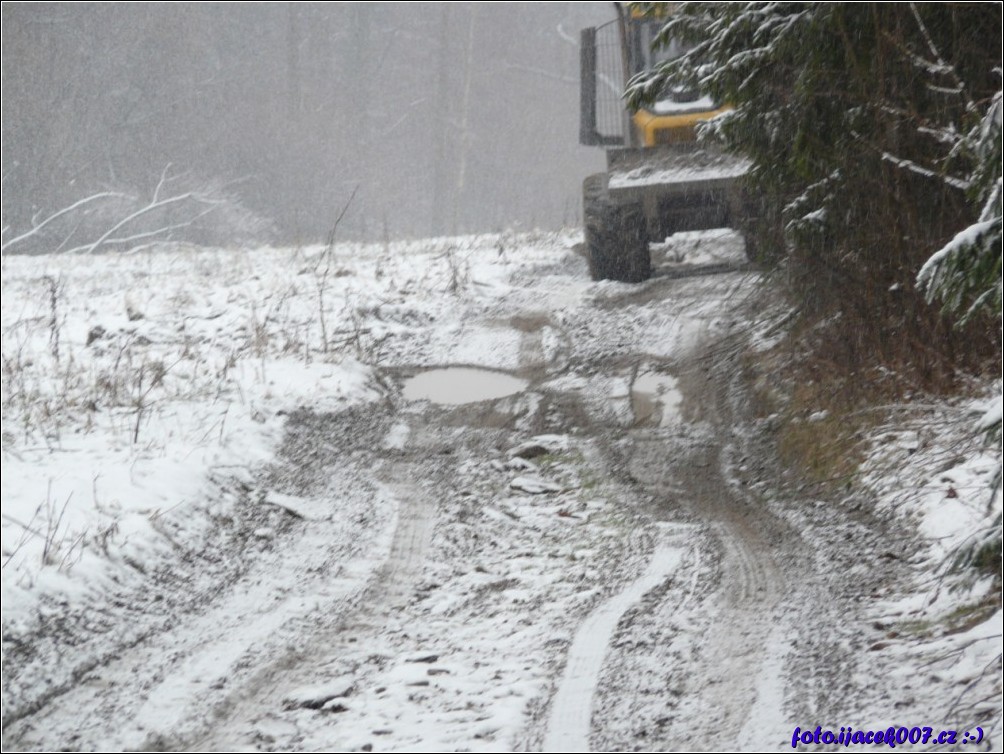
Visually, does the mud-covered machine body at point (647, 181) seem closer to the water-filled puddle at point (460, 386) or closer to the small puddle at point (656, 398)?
the small puddle at point (656, 398)

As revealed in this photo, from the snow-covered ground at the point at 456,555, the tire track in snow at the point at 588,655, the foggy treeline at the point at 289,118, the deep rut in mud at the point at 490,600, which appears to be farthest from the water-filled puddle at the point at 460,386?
the foggy treeline at the point at 289,118

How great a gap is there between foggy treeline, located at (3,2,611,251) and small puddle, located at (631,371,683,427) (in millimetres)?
19861

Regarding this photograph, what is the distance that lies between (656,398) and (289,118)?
3556 cm

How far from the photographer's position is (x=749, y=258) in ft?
42.8

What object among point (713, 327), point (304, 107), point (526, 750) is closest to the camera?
point (526, 750)

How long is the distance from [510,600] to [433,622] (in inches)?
16.6

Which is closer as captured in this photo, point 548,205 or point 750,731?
point 750,731

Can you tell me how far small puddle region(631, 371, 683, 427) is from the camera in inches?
317

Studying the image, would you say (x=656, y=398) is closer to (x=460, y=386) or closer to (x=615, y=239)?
(x=460, y=386)

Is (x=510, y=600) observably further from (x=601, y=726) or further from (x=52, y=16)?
(x=52, y=16)

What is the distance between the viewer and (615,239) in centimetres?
1240

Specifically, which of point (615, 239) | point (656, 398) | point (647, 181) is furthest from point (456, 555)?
point (647, 181)

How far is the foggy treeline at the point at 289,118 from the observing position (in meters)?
32.7

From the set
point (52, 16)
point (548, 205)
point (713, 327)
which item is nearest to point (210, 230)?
point (52, 16)
